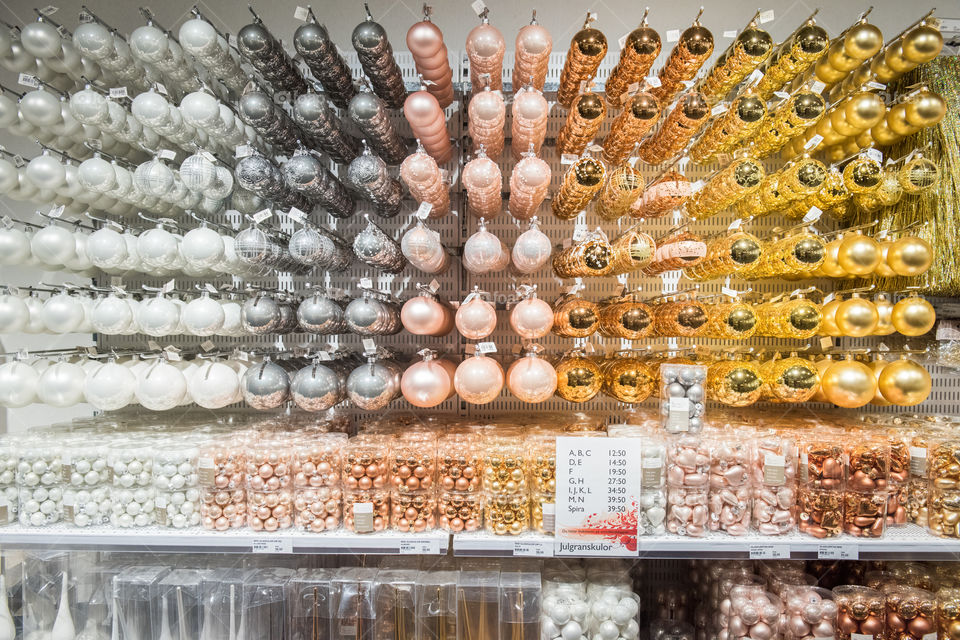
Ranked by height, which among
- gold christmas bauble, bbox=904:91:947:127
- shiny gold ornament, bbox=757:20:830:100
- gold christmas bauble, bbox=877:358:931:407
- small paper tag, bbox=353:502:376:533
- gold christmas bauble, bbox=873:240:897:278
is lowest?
small paper tag, bbox=353:502:376:533

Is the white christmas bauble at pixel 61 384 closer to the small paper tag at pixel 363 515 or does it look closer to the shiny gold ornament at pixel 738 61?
the small paper tag at pixel 363 515

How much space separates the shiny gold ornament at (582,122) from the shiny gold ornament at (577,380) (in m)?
0.70

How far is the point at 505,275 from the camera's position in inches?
82.6

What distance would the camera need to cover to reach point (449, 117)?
2.07 metres

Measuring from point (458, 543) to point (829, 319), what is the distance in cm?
142

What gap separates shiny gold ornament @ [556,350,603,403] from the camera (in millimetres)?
1652

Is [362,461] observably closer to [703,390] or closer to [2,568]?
[703,390]

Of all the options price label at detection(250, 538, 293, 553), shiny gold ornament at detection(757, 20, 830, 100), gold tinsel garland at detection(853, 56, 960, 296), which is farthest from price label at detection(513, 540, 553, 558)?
shiny gold ornament at detection(757, 20, 830, 100)

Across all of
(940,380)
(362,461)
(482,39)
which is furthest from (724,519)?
(482,39)

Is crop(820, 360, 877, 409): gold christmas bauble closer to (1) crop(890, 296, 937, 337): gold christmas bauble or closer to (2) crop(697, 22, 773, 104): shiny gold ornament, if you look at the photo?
(1) crop(890, 296, 937, 337): gold christmas bauble

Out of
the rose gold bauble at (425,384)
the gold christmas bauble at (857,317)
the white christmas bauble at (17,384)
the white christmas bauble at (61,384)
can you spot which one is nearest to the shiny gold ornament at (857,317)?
the gold christmas bauble at (857,317)

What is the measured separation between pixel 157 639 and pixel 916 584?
2.49m

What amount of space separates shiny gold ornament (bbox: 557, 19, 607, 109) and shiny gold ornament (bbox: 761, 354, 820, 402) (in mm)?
1132

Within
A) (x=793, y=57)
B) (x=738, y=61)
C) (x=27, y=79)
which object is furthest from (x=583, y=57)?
(x=27, y=79)
